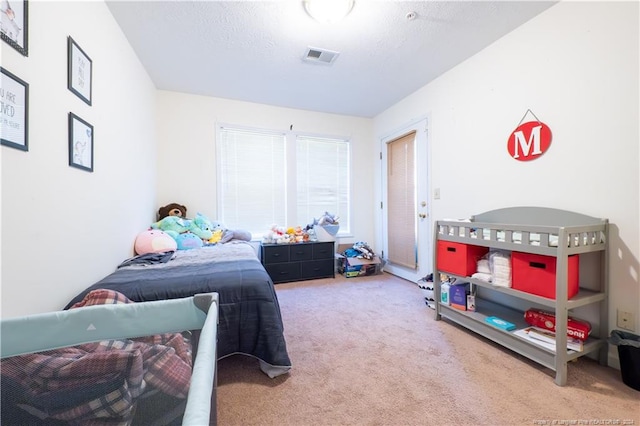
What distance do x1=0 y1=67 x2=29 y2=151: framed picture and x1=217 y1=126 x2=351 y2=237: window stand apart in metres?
2.41

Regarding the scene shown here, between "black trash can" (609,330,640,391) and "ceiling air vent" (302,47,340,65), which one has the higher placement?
"ceiling air vent" (302,47,340,65)

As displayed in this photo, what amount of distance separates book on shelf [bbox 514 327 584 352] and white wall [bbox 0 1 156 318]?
8.68 ft

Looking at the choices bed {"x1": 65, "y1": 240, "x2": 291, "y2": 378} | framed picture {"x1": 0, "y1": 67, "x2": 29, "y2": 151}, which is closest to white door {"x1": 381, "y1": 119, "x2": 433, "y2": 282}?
Result: bed {"x1": 65, "y1": 240, "x2": 291, "y2": 378}

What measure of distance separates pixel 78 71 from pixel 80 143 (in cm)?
41

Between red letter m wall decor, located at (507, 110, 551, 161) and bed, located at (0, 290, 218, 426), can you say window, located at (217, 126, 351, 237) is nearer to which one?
red letter m wall decor, located at (507, 110, 551, 161)

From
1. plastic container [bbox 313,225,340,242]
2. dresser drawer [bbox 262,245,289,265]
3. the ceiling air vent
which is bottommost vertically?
dresser drawer [bbox 262,245,289,265]

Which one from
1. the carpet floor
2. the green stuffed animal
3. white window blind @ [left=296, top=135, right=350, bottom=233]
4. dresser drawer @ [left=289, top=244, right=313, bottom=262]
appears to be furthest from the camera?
white window blind @ [left=296, top=135, right=350, bottom=233]

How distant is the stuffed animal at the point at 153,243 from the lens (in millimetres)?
2309

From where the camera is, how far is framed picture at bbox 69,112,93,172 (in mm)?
1407

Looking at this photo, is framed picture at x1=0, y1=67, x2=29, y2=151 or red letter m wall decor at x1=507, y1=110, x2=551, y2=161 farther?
red letter m wall decor at x1=507, y1=110, x2=551, y2=161

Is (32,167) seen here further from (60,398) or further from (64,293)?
(60,398)

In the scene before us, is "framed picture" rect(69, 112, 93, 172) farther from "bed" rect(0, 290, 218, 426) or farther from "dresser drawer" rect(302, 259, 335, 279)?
"dresser drawer" rect(302, 259, 335, 279)

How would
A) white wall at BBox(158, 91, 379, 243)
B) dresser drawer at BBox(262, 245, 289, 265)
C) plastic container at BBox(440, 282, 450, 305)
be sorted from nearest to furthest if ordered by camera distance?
plastic container at BBox(440, 282, 450, 305)
white wall at BBox(158, 91, 379, 243)
dresser drawer at BBox(262, 245, 289, 265)

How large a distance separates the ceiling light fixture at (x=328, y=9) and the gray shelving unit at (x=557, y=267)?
1.84m
